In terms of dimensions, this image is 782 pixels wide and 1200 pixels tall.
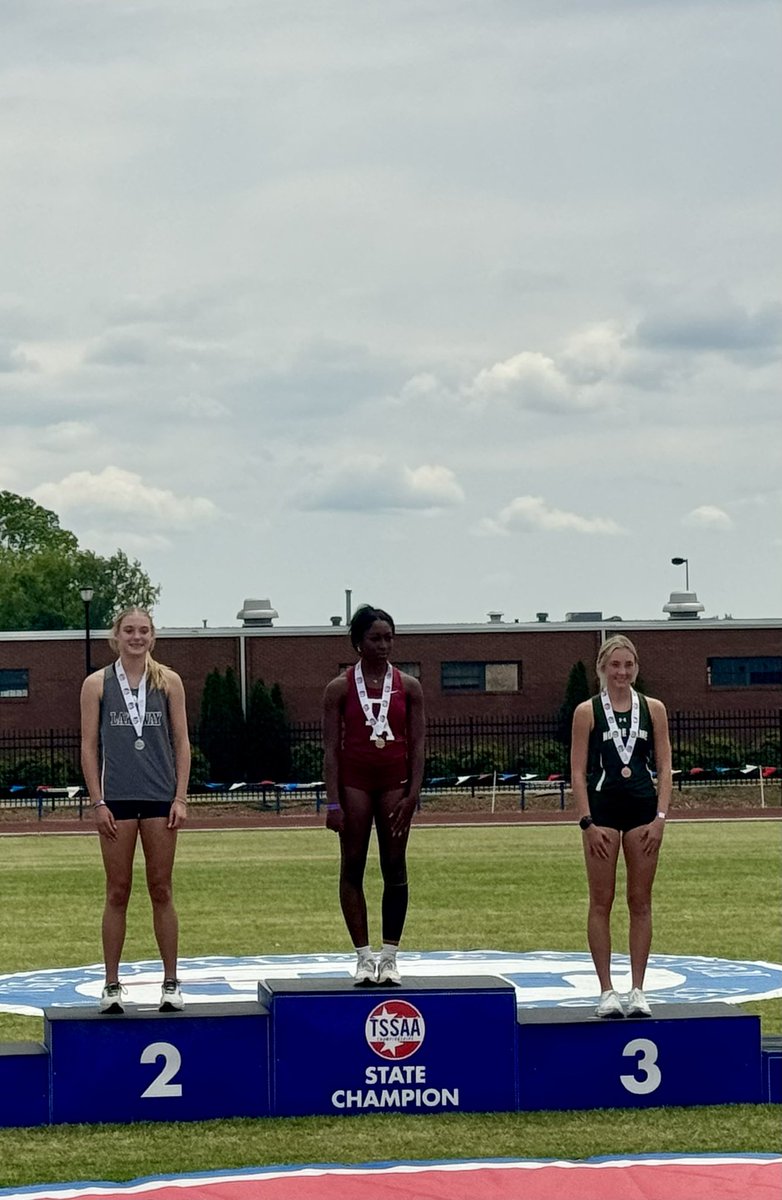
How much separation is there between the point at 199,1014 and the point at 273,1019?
14.1 inches

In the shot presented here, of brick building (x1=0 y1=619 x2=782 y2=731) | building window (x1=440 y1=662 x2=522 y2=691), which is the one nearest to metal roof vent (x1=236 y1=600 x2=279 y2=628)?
brick building (x1=0 y1=619 x2=782 y2=731)

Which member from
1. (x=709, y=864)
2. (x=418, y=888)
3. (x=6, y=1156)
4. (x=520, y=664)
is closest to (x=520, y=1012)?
(x=6, y=1156)

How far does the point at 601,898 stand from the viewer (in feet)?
30.3

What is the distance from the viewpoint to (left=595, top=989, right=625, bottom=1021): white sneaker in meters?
9.00

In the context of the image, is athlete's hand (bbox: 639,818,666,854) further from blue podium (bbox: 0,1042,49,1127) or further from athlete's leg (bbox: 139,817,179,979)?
blue podium (bbox: 0,1042,49,1127)

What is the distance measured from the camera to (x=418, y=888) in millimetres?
20531

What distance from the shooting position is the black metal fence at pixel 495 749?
162 feet

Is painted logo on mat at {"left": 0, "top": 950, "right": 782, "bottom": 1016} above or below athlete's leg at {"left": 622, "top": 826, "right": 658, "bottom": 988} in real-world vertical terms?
below

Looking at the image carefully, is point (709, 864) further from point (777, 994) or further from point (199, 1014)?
point (199, 1014)

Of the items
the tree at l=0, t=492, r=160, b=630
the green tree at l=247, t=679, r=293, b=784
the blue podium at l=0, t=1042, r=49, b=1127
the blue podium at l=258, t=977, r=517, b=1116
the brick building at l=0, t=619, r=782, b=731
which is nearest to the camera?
the blue podium at l=0, t=1042, r=49, b=1127

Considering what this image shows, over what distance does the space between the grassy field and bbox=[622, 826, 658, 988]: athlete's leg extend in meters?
0.82

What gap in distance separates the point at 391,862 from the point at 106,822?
5.06 ft

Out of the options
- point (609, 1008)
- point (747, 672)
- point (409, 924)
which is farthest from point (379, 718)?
point (747, 672)

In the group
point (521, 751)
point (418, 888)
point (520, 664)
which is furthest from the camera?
point (520, 664)
